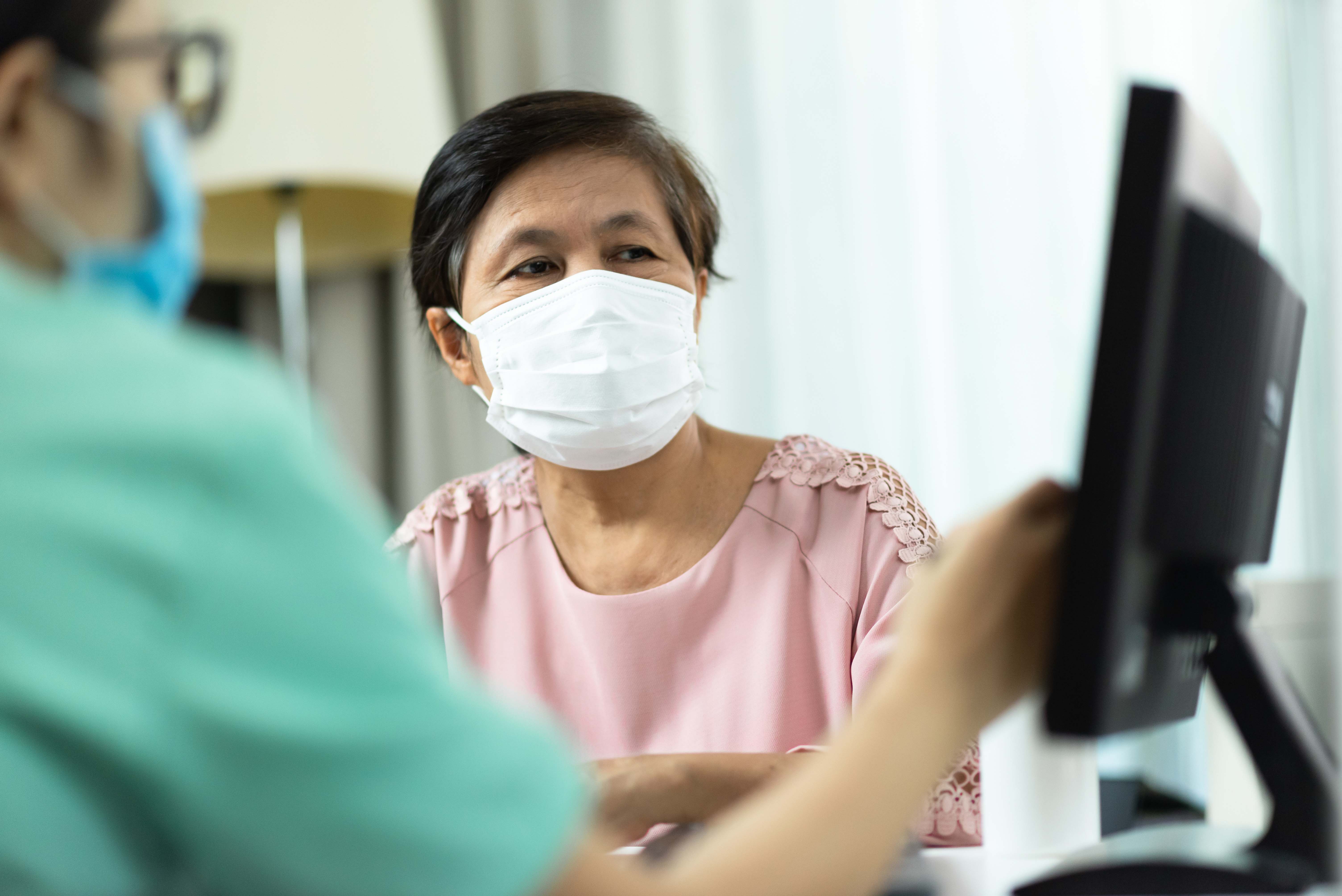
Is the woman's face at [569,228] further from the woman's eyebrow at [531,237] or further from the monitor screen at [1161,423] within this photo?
the monitor screen at [1161,423]

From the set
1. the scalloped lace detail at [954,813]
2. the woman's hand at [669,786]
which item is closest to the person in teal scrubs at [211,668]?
the woman's hand at [669,786]

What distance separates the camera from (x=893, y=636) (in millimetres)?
1092

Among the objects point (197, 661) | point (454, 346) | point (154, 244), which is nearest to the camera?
point (197, 661)

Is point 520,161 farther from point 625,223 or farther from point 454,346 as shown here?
point 454,346

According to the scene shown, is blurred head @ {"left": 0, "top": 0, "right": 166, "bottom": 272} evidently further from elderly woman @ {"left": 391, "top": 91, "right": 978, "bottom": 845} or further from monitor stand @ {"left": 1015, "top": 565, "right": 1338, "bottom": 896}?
elderly woman @ {"left": 391, "top": 91, "right": 978, "bottom": 845}

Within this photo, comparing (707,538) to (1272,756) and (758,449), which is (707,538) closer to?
(758,449)

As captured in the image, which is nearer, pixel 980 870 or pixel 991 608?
pixel 991 608

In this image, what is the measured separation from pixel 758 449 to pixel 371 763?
1047mm

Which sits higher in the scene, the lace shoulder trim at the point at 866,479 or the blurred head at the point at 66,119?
the blurred head at the point at 66,119

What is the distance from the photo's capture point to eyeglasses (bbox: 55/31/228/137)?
0.42 meters

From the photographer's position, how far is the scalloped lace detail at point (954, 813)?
41.9 inches

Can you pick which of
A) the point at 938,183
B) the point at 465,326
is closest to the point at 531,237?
the point at 465,326

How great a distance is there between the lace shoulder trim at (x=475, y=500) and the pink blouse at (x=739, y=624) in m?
0.08

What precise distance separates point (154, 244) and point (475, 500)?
0.98 meters
